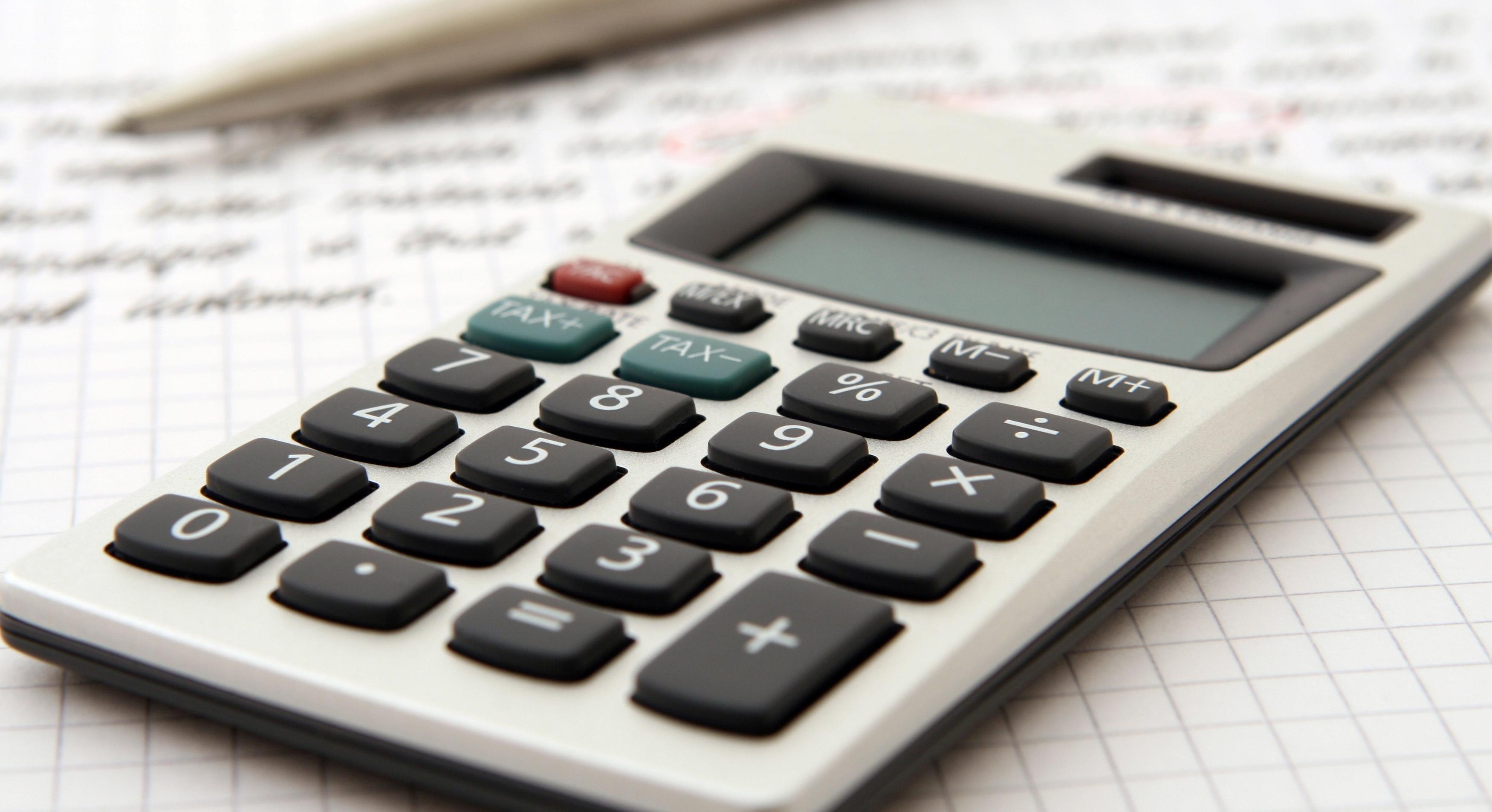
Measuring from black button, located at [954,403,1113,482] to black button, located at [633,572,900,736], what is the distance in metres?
0.07

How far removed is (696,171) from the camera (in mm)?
740

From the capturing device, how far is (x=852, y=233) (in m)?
0.58

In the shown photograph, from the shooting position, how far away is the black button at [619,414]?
430 millimetres

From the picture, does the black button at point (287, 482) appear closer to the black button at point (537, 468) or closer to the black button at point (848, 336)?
the black button at point (537, 468)

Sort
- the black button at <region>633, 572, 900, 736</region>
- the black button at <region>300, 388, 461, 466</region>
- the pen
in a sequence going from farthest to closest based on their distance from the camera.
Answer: the pen < the black button at <region>300, 388, 461, 466</region> < the black button at <region>633, 572, 900, 736</region>

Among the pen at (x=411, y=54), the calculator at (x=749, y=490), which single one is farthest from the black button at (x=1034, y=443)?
the pen at (x=411, y=54)

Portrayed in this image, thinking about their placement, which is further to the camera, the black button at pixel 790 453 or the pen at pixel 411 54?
the pen at pixel 411 54

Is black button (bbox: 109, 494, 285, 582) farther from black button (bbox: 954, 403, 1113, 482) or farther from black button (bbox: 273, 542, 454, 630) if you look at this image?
black button (bbox: 954, 403, 1113, 482)

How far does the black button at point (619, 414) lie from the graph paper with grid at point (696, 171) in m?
0.12

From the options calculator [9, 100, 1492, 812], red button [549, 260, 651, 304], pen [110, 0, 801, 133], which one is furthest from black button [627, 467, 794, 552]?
pen [110, 0, 801, 133]

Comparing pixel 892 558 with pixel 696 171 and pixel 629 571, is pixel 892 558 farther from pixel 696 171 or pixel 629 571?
pixel 696 171

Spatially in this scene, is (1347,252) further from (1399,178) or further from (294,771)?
(294,771)

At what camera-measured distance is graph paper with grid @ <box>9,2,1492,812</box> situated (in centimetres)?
37

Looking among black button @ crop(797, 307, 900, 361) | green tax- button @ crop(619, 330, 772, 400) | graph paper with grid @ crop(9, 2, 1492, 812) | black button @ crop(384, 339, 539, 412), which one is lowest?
graph paper with grid @ crop(9, 2, 1492, 812)
